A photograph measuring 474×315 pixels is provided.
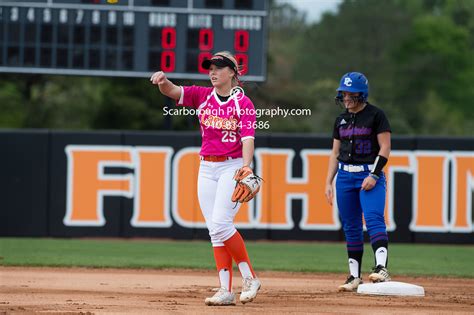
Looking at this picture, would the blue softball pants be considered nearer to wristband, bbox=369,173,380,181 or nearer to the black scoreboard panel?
wristband, bbox=369,173,380,181

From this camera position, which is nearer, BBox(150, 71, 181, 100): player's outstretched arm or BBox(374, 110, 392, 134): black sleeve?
BBox(150, 71, 181, 100): player's outstretched arm

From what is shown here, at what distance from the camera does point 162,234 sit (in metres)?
15.9

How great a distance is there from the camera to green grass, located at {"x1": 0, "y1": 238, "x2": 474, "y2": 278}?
38.9ft

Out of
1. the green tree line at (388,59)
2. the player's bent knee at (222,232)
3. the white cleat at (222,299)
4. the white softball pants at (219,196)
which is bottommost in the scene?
the white cleat at (222,299)

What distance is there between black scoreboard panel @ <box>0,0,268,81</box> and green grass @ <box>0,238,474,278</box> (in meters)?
2.60

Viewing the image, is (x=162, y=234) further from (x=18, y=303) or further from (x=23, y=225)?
(x=18, y=303)

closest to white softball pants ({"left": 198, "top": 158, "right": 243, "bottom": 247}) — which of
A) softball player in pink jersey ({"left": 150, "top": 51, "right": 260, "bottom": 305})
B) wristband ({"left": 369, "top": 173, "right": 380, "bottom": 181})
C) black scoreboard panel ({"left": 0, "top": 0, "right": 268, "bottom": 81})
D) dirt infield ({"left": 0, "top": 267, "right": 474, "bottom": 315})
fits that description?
softball player in pink jersey ({"left": 150, "top": 51, "right": 260, "bottom": 305})

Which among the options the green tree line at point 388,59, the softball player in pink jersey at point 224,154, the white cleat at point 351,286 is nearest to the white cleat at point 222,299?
the softball player in pink jersey at point 224,154

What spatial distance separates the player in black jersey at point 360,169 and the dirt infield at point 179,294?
0.41 metres

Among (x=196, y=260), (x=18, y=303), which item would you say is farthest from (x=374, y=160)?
(x=196, y=260)

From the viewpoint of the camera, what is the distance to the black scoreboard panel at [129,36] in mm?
15828

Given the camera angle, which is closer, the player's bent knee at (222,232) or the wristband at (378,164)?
the player's bent knee at (222,232)

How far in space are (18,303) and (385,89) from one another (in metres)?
51.2

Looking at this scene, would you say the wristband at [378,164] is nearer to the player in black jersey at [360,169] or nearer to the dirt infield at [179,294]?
the player in black jersey at [360,169]
